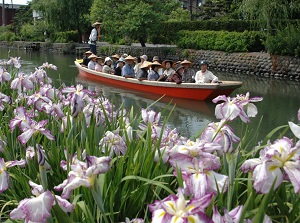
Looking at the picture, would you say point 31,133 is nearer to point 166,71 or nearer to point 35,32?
point 166,71

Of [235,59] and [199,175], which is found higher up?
[199,175]

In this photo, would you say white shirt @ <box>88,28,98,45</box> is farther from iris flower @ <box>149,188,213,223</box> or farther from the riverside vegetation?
iris flower @ <box>149,188,213,223</box>

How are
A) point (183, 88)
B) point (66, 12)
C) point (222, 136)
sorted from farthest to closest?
point (66, 12), point (183, 88), point (222, 136)

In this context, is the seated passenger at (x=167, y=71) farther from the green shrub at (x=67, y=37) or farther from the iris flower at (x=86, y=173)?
the green shrub at (x=67, y=37)

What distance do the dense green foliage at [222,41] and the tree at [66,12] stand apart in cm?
970

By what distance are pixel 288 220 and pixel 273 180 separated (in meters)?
0.42

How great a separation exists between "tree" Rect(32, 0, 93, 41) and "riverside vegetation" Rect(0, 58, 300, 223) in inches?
1041

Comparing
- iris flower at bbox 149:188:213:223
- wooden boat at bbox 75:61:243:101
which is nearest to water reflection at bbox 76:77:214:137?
wooden boat at bbox 75:61:243:101

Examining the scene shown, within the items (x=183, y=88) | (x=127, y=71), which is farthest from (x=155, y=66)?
(x=183, y=88)

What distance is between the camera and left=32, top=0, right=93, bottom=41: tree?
2850 centimetres

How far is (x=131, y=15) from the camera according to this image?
803 inches

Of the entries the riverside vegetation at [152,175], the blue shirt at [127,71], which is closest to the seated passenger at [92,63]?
the blue shirt at [127,71]

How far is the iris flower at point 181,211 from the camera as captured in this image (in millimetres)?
1070

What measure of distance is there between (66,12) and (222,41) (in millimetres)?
14053
